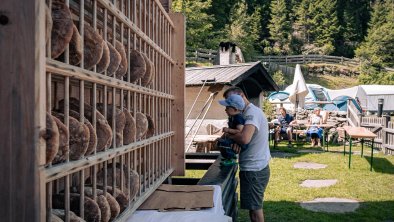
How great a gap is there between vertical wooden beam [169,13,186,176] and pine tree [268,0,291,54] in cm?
6357

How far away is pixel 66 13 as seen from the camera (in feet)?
6.13

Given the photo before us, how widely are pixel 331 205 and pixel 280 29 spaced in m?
64.3

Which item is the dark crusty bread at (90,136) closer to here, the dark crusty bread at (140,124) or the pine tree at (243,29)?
the dark crusty bread at (140,124)

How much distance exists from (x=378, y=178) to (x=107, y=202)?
28.9 feet

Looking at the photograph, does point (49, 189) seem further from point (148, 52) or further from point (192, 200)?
point (148, 52)

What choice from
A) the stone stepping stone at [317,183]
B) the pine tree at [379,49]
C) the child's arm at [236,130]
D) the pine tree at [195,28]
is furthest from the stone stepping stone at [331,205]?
the pine tree at [379,49]

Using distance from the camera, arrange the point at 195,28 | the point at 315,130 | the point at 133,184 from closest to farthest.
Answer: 1. the point at 133,184
2. the point at 315,130
3. the point at 195,28

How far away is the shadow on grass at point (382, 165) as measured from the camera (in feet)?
35.5

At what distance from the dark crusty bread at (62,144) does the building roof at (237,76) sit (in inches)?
439

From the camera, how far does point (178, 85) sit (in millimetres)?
4824

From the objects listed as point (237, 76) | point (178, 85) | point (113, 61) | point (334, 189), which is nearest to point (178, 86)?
point (178, 85)

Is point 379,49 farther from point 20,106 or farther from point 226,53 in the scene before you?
point 20,106

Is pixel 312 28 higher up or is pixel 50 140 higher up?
pixel 312 28

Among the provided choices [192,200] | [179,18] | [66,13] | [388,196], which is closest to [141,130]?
[192,200]
